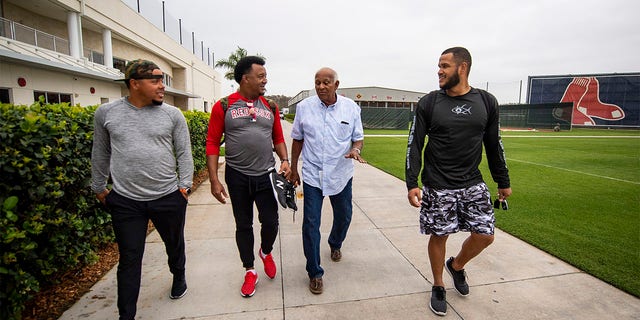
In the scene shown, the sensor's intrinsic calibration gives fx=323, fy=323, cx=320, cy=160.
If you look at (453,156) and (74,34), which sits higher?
(74,34)

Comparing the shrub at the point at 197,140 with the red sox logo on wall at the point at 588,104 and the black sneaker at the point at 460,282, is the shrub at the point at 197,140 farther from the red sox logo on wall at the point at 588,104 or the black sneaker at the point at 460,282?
the red sox logo on wall at the point at 588,104

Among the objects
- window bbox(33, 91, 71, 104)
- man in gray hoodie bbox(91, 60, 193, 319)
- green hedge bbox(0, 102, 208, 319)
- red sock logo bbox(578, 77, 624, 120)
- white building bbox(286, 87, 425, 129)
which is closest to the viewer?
green hedge bbox(0, 102, 208, 319)

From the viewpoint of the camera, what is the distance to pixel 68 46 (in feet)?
65.5

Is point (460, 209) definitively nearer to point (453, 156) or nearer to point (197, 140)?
point (453, 156)

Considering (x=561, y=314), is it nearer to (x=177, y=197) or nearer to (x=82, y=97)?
(x=177, y=197)

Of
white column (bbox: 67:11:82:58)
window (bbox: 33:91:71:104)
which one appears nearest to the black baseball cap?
window (bbox: 33:91:71:104)

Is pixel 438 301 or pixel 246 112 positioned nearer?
pixel 438 301

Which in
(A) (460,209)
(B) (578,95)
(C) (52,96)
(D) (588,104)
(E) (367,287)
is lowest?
(E) (367,287)

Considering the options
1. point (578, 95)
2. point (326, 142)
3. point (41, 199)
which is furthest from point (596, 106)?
point (41, 199)

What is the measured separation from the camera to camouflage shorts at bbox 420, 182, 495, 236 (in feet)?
8.05

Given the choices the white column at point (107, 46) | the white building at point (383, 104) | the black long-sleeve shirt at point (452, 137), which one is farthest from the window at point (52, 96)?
the white building at point (383, 104)

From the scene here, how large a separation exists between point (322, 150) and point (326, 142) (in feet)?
0.26

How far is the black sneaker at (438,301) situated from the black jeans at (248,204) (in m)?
1.42

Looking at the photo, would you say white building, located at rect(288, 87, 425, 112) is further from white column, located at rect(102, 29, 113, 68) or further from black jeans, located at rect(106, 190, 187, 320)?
black jeans, located at rect(106, 190, 187, 320)
